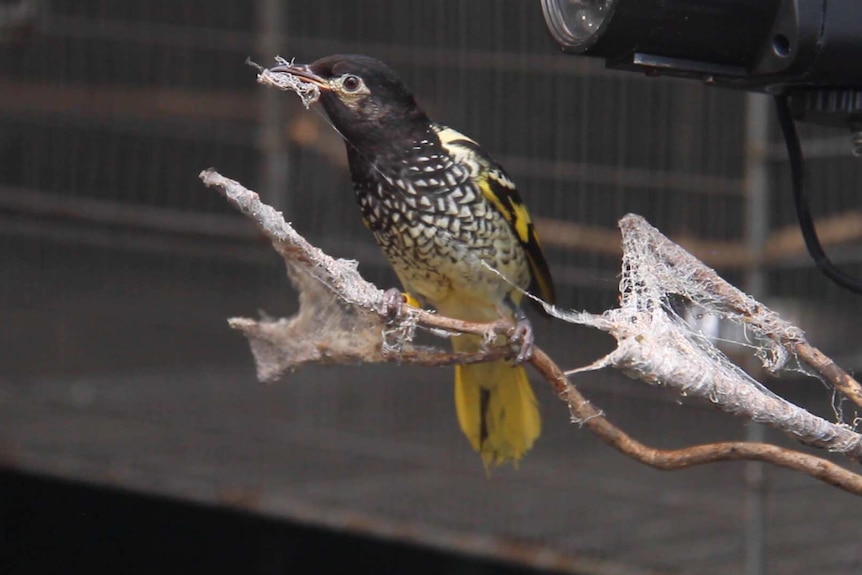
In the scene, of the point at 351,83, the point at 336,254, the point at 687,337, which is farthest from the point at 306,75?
the point at 336,254

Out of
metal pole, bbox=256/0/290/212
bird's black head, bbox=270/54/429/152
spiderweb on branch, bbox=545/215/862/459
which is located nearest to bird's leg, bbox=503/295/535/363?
spiderweb on branch, bbox=545/215/862/459

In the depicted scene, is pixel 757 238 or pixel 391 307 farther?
pixel 757 238

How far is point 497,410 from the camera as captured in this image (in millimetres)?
1939

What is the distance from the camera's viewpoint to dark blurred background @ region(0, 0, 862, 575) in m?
2.98

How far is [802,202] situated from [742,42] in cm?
22

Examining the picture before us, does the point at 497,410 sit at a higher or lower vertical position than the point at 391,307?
lower

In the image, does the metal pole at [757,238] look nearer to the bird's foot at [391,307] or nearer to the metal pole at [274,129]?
the metal pole at [274,129]

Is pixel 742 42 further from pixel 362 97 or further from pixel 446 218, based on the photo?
pixel 446 218

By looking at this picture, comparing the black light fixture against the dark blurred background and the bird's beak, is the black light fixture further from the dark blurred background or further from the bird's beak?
the dark blurred background

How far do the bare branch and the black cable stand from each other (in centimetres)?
11

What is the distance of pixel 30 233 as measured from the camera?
3904 mm

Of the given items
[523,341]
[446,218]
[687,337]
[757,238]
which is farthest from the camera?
[757,238]

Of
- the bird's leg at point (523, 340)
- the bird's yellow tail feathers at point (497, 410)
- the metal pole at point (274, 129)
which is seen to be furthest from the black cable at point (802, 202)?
the metal pole at point (274, 129)

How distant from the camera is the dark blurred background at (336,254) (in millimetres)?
2980
